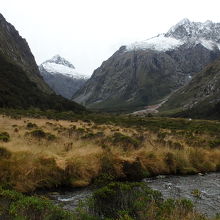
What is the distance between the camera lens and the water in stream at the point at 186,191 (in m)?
15.7

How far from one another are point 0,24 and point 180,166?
596ft

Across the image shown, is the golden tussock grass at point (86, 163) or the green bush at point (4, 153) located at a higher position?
the green bush at point (4, 153)

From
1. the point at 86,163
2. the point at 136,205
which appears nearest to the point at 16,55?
the point at 86,163

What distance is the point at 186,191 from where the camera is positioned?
62.4ft

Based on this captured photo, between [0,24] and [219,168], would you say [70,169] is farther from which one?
[0,24]

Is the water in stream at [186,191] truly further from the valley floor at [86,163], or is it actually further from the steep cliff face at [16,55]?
the steep cliff face at [16,55]

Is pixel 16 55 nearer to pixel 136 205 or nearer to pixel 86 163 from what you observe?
pixel 86 163

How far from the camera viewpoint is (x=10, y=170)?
1688cm

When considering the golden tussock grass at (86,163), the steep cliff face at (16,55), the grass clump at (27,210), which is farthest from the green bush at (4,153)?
the steep cliff face at (16,55)

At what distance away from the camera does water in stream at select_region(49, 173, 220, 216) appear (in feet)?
51.5

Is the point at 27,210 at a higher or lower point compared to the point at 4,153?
lower

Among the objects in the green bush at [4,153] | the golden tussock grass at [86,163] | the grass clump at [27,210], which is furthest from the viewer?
the green bush at [4,153]

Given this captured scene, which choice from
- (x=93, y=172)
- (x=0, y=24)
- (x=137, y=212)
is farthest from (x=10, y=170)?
(x=0, y=24)

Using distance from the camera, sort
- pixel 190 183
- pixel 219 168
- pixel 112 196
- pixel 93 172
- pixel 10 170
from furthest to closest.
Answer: pixel 219 168 → pixel 190 183 → pixel 93 172 → pixel 10 170 → pixel 112 196
